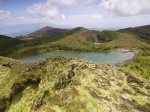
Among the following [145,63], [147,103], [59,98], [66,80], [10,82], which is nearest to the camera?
[59,98]

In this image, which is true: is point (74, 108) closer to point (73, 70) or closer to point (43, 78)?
point (73, 70)

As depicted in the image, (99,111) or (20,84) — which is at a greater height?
(99,111)

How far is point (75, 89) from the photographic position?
1752cm

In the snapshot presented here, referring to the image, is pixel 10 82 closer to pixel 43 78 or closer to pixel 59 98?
pixel 43 78

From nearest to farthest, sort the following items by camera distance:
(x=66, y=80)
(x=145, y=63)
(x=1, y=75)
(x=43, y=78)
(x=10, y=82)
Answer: (x=66, y=80) < (x=43, y=78) < (x=10, y=82) < (x=1, y=75) < (x=145, y=63)

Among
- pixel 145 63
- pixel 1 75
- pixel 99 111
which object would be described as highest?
pixel 99 111

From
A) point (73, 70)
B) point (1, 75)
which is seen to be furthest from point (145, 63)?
point (73, 70)

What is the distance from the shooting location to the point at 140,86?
2120 cm

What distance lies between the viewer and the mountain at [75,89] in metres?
16.4

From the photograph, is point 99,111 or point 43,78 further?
point 43,78

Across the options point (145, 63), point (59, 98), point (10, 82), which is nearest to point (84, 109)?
point (59, 98)

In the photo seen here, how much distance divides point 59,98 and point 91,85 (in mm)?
3318

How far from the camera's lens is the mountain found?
1639 centimetres

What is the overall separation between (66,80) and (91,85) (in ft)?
9.85
